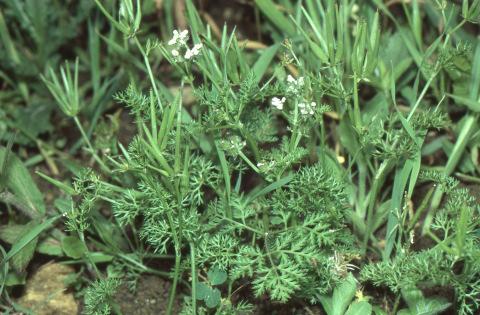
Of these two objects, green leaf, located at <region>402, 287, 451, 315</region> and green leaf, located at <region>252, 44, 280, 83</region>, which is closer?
green leaf, located at <region>402, 287, 451, 315</region>

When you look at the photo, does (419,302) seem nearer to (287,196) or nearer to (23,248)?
(287,196)

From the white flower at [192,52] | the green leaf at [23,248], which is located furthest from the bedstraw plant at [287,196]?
the green leaf at [23,248]

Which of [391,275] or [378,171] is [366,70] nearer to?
[378,171]

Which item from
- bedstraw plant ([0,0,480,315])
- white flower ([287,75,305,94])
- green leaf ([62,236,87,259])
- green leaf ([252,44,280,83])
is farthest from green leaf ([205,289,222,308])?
green leaf ([252,44,280,83])

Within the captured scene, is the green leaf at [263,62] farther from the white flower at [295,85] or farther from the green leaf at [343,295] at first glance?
the green leaf at [343,295]

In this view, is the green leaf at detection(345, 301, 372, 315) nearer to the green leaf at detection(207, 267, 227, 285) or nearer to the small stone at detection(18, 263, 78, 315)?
the green leaf at detection(207, 267, 227, 285)

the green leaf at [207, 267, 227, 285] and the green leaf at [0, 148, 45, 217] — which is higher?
the green leaf at [0, 148, 45, 217]
